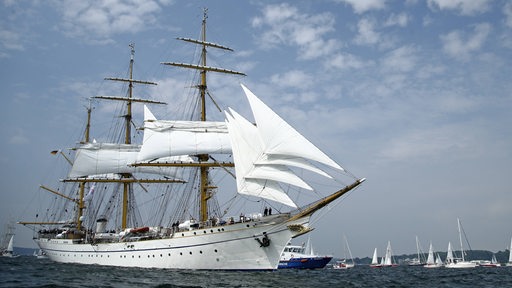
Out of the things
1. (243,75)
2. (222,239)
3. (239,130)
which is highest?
(243,75)

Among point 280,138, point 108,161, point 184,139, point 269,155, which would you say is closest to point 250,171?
point 269,155

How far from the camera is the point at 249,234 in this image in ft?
126

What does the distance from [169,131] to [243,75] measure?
422 inches

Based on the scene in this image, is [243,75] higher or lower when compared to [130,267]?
higher

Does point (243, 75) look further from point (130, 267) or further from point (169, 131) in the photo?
point (130, 267)

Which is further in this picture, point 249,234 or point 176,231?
point 176,231

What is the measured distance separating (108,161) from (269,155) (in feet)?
121

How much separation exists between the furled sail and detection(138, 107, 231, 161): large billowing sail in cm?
1368

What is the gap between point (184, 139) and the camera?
52062 millimetres

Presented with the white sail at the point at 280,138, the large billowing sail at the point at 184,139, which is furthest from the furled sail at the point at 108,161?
the white sail at the point at 280,138

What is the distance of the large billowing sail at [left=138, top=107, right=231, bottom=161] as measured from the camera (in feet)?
168

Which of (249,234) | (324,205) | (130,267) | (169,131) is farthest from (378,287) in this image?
(169,131)

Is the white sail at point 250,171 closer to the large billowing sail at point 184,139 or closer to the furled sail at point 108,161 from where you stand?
the large billowing sail at point 184,139

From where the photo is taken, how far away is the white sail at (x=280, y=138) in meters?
34.6
